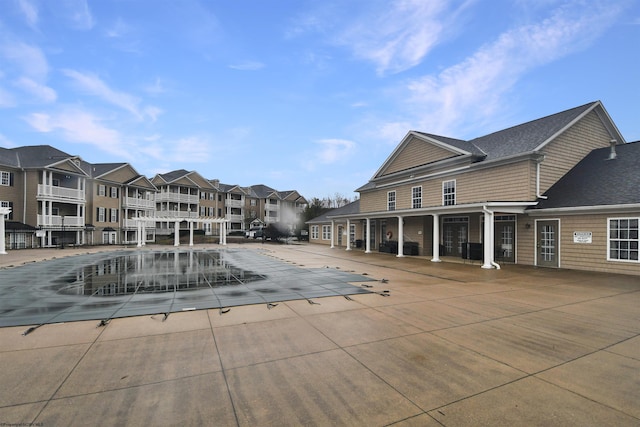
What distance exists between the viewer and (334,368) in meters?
3.66

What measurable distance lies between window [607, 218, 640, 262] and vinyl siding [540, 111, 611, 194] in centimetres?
339

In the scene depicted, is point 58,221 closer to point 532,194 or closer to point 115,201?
point 115,201

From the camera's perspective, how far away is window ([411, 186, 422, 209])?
20.2 m

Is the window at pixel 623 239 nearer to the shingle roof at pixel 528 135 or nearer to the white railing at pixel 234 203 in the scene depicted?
the shingle roof at pixel 528 135

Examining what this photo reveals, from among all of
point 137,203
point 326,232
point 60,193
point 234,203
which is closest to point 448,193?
point 326,232

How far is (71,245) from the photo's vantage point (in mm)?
28094

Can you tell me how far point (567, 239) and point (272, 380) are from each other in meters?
14.5

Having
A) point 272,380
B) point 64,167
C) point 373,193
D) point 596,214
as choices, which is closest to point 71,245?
point 64,167

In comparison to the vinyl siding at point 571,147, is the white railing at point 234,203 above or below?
below

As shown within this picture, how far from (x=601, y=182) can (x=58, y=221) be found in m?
38.1

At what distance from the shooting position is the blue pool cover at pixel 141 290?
6.12 m

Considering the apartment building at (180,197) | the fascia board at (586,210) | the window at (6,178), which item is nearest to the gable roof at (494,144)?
the fascia board at (586,210)

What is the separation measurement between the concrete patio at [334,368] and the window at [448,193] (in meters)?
11.9

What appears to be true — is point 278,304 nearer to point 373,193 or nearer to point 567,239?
point 567,239
